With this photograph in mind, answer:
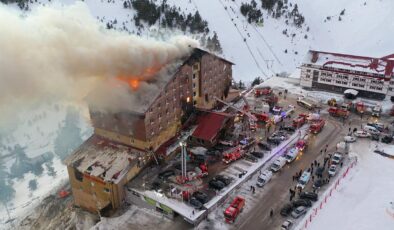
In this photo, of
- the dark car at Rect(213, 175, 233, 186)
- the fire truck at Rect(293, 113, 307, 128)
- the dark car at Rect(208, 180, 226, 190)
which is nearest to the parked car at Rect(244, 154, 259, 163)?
the dark car at Rect(213, 175, 233, 186)

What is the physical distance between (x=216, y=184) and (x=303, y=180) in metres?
9.85

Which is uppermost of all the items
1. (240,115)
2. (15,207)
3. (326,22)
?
(326,22)

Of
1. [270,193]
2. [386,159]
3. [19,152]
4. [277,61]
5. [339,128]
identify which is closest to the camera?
[270,193]

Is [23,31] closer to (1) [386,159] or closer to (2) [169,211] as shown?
(2) [169,211]

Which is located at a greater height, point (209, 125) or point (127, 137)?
point (209, 125)

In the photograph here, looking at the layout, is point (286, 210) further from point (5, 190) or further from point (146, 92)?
point (5, 190)

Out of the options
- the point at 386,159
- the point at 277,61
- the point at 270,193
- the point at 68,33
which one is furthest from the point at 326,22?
the point at 68,33

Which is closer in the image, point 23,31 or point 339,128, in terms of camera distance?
point 23,31

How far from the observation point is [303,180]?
1756 inches

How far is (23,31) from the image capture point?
33.9 meters

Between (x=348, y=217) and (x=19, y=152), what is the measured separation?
60807 mm

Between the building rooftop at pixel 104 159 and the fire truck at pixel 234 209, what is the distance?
1253cm

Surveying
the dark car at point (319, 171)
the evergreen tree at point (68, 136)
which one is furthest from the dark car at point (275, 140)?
the evergreen tree at point (68, 136)

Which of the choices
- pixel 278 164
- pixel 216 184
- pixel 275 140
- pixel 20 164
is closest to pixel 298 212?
pixel 278 164
